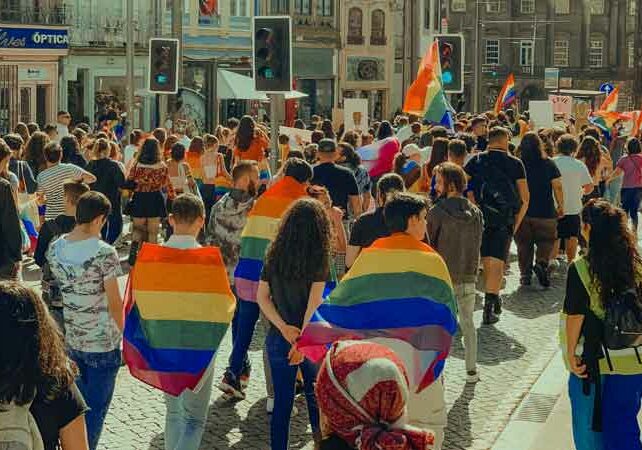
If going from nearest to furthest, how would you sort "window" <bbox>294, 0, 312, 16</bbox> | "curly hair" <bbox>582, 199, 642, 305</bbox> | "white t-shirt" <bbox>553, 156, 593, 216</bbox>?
"curly hair" <bbox>582, 199, 642, 305</bbox>, "white t-shirt" <bbox>553, 156, 593, 216</bbox>, "window" <bbox>294, 0, 312, 16</bbox>

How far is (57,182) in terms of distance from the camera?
43.2 ft

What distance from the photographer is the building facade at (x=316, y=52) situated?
164 feet

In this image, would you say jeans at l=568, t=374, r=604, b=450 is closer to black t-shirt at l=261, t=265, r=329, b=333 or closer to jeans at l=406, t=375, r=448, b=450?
jeans at l=406, t=375, r=448, b=450

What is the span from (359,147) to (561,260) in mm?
2972

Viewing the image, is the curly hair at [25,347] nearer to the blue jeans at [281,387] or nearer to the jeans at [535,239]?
the blue jeans at [281,387]

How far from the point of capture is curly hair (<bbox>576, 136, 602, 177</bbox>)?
1562 centimetres

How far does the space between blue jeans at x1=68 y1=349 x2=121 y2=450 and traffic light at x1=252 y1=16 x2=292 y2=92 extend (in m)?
7.81

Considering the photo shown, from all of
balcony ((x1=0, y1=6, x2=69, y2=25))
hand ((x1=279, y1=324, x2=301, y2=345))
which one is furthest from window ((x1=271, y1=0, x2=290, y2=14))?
hand ((x1=279, y1=324, x2=301, y2=345))

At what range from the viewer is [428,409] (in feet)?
22.2

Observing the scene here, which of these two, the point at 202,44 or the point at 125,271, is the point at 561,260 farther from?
the point at 202,44

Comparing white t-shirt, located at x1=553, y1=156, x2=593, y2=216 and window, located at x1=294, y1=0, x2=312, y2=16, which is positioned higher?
window, located at x1=294, y1=0, x2=312, y2=16

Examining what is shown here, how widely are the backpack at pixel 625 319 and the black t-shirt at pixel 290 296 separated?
169 cm

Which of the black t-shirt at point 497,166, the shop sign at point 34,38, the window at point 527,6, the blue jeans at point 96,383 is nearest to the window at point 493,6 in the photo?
the window at point 527,6

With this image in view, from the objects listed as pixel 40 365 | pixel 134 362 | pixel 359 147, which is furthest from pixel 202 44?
pixel 40 365
